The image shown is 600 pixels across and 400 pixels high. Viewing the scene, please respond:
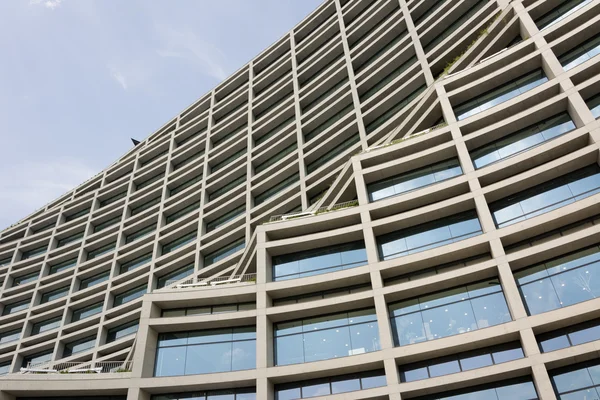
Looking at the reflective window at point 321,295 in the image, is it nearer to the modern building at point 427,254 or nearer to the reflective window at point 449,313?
the modern building at point 427,254

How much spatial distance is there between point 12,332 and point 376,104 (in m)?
49.4

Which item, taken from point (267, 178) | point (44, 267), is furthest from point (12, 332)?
point (267, 178)

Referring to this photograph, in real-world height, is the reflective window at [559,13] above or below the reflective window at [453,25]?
below

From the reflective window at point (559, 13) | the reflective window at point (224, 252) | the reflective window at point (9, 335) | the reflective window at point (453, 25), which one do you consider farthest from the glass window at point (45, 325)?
the reflective window at point (559, 13)

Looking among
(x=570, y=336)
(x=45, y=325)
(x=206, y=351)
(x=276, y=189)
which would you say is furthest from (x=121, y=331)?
(x=570, y=336)

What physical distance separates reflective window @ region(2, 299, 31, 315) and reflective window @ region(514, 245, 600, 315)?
58.4 metres

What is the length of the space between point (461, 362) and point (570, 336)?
17.4ft

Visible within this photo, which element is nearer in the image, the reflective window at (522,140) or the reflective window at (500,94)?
the reflective window at (522,140)

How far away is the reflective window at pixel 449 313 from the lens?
2642 centimetres

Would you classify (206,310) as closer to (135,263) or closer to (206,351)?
(206,351)

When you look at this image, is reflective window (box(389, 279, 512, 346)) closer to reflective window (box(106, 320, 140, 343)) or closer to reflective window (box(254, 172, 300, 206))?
reflective window (box(254, 172, 300, 206))

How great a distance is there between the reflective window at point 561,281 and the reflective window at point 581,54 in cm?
1209

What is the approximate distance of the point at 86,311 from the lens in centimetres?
5616

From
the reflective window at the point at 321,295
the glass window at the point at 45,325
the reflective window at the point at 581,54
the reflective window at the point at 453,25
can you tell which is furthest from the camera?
the glass window at the point at 45,325
